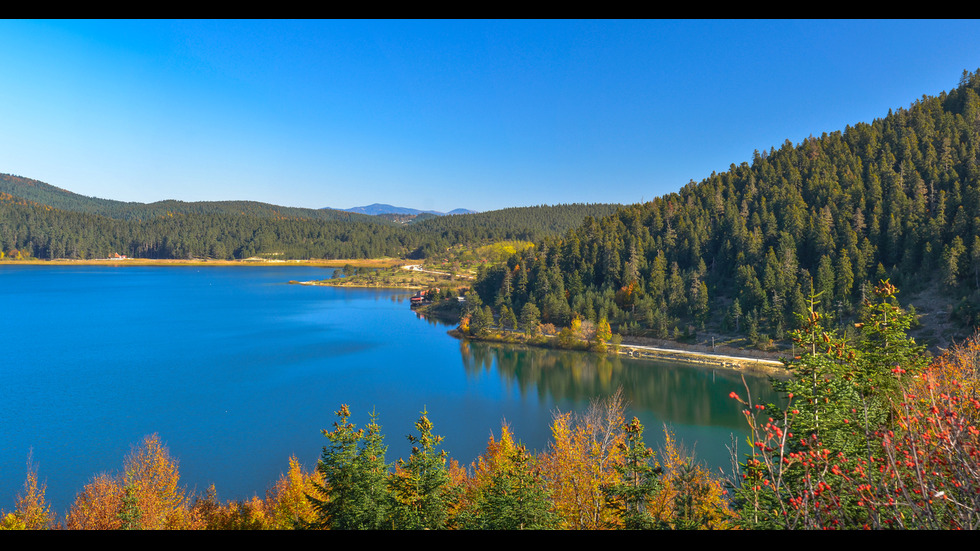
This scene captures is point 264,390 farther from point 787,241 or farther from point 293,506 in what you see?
point 787,241

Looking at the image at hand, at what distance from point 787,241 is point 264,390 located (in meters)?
44.2

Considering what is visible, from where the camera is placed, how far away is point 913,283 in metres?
40.4

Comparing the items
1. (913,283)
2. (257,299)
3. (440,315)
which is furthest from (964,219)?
(257,299)

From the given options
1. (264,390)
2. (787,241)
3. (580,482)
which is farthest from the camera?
(787,241)

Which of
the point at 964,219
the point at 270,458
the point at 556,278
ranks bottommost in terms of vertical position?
the point at 270,458

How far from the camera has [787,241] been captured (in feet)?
158

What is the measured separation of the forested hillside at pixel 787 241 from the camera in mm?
41344

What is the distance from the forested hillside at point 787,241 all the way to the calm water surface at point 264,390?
10164mm

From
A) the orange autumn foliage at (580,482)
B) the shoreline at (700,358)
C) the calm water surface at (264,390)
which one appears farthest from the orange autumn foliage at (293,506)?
the shoreline at (700,358)

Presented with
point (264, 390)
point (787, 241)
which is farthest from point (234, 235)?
point (787, 241)

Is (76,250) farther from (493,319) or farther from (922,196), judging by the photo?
(922,196)

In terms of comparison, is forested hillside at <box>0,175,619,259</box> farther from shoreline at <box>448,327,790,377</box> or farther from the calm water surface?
shoreline at <box>448,327,790,377</box>

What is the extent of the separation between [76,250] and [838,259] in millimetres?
169508

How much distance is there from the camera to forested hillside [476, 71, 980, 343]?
4134cm
